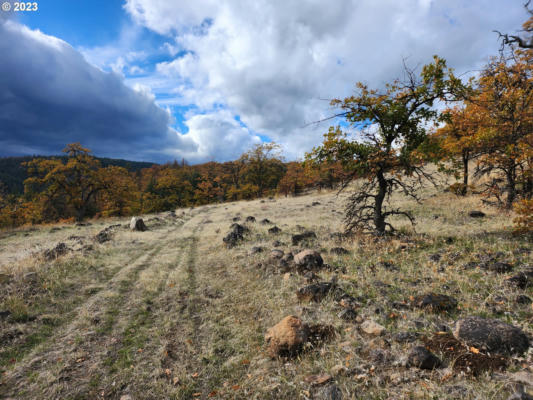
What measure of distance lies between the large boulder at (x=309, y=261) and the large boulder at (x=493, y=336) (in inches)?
182

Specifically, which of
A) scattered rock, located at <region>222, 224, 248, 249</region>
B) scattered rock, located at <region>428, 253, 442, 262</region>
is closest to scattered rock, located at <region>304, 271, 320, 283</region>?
scattered rock, located at <region>428, 253, 442, 262</region>

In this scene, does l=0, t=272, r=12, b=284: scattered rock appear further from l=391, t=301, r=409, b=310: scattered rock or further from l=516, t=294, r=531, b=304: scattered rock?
l=516, t=294, r=531, b=304: scattered rock

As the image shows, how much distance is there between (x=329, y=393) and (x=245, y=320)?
3.12m

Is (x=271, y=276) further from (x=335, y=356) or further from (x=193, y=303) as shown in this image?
(x=335, y=356)

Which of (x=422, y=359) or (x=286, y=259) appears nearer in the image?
(x=422, y=359)

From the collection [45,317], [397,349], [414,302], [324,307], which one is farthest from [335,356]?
[45,317]

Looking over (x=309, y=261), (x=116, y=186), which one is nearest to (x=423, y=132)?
(x=309, y=261)

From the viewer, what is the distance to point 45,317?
21.4 feet

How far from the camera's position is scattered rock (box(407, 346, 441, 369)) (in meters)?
3.67

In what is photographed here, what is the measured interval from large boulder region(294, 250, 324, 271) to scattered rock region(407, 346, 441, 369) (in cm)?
467

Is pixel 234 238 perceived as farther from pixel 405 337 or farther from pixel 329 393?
pixel 329 393

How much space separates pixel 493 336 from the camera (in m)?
3.82

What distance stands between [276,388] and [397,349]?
2234 mm

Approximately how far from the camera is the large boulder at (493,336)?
370cm
